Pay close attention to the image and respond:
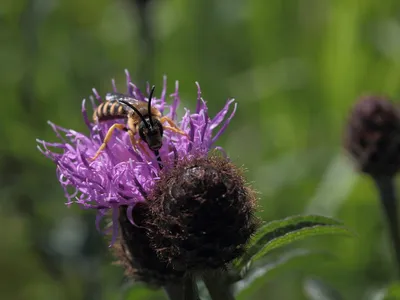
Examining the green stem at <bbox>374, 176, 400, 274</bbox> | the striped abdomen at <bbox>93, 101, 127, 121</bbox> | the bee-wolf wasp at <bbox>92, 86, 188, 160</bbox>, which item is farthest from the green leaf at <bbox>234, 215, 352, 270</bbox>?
the green stem at <bbox>374, 176, 400, 274</bbox>

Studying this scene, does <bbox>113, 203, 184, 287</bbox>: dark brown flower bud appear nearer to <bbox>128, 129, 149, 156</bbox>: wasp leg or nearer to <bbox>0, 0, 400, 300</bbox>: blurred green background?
<bbox>128, 129, 149, 156</bbox>: wasp leg

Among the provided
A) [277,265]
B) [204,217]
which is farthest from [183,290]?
[204,217]

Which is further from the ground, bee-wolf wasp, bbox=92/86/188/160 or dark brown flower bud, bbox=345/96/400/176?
bee-wolf wasp, bbox=92/86/188/160

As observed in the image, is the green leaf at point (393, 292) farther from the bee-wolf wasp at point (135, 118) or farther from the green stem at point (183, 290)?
the bee-wolf wasp at point (135, 118)

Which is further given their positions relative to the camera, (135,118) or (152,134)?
→ (135,118)

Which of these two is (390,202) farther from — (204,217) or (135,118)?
(204,217)

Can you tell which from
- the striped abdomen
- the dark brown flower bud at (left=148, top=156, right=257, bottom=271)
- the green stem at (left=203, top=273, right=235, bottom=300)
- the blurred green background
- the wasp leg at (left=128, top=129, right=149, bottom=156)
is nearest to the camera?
the dark brown flower bud at (left=148, top=156, right=257, bottom=271)
